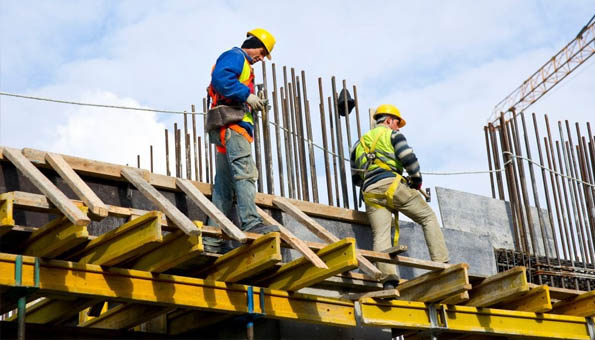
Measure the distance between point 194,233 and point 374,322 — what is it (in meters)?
2.40

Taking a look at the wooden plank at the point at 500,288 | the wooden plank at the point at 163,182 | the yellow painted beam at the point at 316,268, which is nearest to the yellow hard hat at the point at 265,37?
the wooden plank at the point at 163,182

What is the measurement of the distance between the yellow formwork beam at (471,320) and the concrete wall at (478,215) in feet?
6.05

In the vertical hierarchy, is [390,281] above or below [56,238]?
below

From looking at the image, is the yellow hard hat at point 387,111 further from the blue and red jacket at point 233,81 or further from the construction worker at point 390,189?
the blue and red jacket at point 233,81

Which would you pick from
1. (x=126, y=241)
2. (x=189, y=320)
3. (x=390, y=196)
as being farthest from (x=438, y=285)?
(x=126, y=241)

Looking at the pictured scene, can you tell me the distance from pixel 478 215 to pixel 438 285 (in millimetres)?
3924

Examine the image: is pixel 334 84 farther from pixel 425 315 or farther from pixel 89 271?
pixel 89 271

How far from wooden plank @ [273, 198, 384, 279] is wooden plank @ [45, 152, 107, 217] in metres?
2.47

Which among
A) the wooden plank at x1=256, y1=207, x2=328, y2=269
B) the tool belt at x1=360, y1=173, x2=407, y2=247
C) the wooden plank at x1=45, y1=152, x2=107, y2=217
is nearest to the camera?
the wooden plank at x1=45, y1=152, x2=107, y2=217

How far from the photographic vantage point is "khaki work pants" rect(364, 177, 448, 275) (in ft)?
34.1

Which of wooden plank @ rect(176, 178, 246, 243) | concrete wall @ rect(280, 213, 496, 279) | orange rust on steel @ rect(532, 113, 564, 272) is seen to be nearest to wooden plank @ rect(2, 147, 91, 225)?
wooden plank @ rect(176, 178, 246, 243)

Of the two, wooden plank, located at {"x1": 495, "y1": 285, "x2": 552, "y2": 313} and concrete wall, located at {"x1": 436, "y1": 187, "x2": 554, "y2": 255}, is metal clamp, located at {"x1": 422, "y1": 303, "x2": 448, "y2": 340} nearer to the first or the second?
wooden plank, located at {"x1": 495, "y1": 285, "x2": 552, "y2": 313}

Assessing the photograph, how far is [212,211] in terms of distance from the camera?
331 inches

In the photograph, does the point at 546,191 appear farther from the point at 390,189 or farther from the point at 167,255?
the point at 167,255
